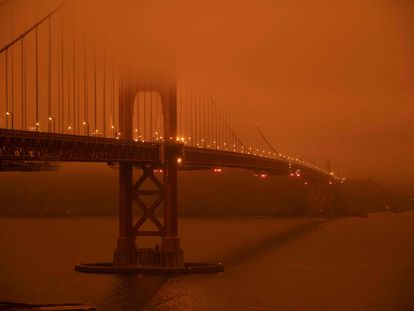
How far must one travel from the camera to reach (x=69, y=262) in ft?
163

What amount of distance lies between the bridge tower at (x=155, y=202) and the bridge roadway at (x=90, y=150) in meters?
0.62

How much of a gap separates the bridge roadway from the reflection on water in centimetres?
462

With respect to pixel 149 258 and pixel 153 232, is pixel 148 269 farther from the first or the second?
pixel 153 232

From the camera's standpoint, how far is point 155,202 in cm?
4084

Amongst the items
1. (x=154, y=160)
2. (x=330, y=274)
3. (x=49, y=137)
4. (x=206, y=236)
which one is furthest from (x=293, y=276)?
(x=206, y=236)

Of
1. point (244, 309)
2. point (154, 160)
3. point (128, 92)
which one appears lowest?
point (244, 309)

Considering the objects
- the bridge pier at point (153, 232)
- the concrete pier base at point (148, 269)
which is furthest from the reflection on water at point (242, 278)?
the bridge pier at point (153, 232)

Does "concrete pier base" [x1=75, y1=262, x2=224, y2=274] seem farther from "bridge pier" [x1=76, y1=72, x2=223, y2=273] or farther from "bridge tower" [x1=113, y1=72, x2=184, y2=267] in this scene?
"bridge tower" [x1=113, y1=72, x2=184, y2=267]

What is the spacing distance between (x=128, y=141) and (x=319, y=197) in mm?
82375

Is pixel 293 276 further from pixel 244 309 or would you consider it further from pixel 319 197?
pixel 319 197

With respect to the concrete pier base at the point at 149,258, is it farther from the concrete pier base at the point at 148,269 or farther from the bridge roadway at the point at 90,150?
the bridge roadway at the point at 90,150

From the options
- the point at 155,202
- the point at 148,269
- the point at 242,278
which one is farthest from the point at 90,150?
the point at 242,278

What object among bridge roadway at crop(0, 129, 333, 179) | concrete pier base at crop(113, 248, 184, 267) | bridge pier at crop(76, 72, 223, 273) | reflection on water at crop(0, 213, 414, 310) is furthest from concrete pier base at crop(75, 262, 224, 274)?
bridge roadway at crop(0, 129, 333, 179)

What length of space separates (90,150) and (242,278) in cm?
999
